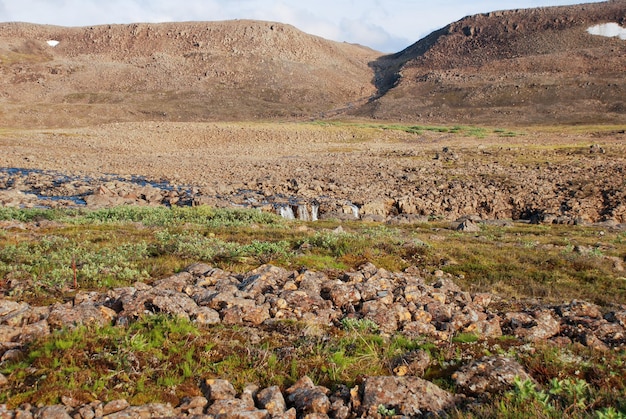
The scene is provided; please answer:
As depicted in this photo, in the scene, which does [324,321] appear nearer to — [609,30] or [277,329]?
[277,329]

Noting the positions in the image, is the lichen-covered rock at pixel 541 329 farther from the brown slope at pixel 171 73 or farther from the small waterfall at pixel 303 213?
the brown slope at pixel 171 73

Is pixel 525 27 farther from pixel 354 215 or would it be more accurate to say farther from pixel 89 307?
pixel 89 307

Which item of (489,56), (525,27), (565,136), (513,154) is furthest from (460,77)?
(513,154)

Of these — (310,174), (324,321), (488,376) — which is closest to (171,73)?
(310,174)

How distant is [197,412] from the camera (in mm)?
4320

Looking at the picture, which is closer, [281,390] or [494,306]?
A: [281,390]

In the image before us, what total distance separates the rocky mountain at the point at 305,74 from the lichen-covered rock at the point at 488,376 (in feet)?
230

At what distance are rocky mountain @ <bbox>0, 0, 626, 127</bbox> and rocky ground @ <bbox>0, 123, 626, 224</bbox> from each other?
30.2m

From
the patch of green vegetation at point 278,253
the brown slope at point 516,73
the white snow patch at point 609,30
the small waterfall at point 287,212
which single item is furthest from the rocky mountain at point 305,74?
the patch of green vegetation at point 278,253

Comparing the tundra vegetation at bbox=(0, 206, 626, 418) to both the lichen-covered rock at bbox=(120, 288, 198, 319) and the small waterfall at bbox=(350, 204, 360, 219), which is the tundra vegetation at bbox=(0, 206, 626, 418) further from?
the small waterfall at bbox=(350, 204, 360, 219)

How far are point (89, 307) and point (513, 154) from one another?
123 feet

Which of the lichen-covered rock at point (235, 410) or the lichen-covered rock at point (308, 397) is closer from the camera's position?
the lichen-covered rock at point (235, 410)

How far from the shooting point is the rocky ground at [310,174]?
2353 cm

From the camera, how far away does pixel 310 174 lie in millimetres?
30703
